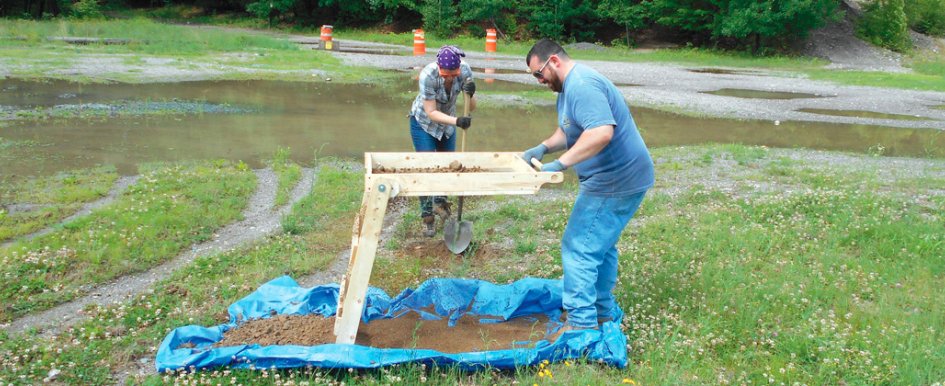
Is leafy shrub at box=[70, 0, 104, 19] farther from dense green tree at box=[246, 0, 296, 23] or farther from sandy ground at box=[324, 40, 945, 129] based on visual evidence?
sandy ground at box=[324, 40, 945, 129]

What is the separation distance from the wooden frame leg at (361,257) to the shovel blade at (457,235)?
2205 mm

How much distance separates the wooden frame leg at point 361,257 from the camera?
13.8ft

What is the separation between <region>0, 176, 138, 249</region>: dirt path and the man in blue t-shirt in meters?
4.82

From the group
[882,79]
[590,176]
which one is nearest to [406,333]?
[590,176]

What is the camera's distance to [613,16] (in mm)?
35406

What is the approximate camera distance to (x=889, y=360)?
173 inches

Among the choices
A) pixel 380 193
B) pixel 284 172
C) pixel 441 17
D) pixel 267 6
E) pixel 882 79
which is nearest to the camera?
pixel 380 193

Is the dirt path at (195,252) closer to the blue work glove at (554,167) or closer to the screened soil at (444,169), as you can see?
the screened soil at (444,169)

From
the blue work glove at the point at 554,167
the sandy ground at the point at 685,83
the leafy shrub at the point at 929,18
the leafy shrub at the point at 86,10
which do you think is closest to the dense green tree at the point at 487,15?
the sandy ground at the point at 685,83

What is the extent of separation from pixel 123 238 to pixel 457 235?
2.99m

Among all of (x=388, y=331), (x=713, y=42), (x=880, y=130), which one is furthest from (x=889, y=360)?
(x=713, y=42)

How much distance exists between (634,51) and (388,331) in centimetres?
3026

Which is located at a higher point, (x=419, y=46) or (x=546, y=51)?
(x=546, y=51)

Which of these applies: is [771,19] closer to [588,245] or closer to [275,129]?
[275,129]
